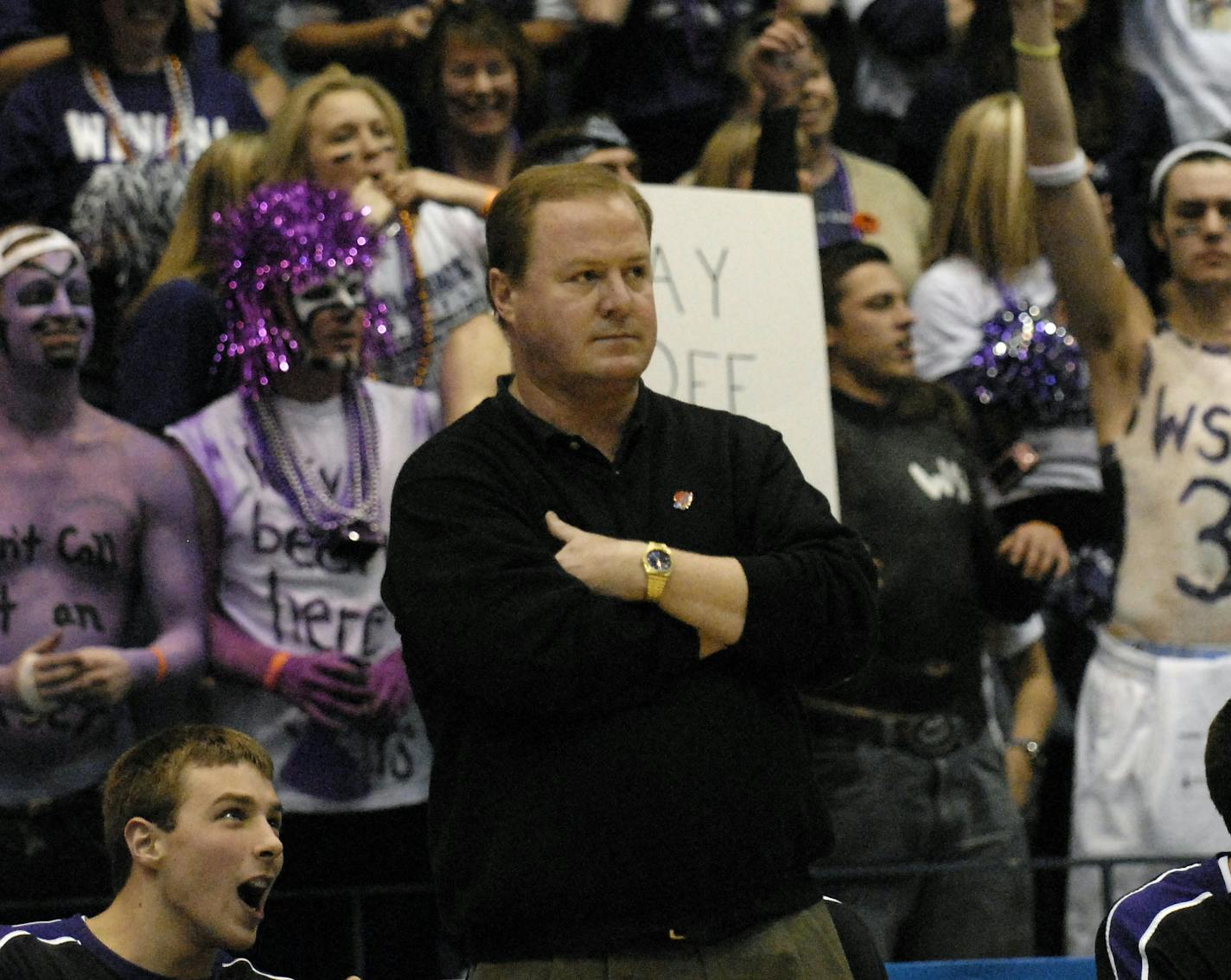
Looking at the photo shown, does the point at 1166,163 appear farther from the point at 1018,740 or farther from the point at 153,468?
the point at 153,468

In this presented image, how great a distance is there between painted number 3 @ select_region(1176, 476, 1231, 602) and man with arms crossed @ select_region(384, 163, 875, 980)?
217 cm

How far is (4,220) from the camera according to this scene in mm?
5207

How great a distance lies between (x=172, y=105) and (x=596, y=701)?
3.36 m

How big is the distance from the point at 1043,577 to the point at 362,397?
1.56m

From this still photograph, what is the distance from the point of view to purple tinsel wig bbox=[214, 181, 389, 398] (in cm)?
430

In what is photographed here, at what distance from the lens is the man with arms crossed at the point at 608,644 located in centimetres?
234

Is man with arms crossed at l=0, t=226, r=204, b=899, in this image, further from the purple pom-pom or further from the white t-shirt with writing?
the purple pom-pom

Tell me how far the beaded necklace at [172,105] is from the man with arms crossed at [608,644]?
2785 millimetres

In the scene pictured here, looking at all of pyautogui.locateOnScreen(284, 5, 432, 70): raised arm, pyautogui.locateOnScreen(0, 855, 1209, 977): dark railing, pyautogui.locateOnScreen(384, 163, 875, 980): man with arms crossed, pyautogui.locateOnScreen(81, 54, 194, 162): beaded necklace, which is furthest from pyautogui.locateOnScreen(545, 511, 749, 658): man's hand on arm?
pyautogui.locateOnScreen(284, 5, 432, 70): raised arm

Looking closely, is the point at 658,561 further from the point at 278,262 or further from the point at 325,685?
the point at 278,262

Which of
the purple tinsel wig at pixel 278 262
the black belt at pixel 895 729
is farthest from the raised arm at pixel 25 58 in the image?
the black belt at pixel 895 729

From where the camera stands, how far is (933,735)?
432cm

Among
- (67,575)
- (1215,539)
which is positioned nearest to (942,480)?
(1215,539)

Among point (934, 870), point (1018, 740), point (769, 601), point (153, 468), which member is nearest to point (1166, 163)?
point (1018, 740)
